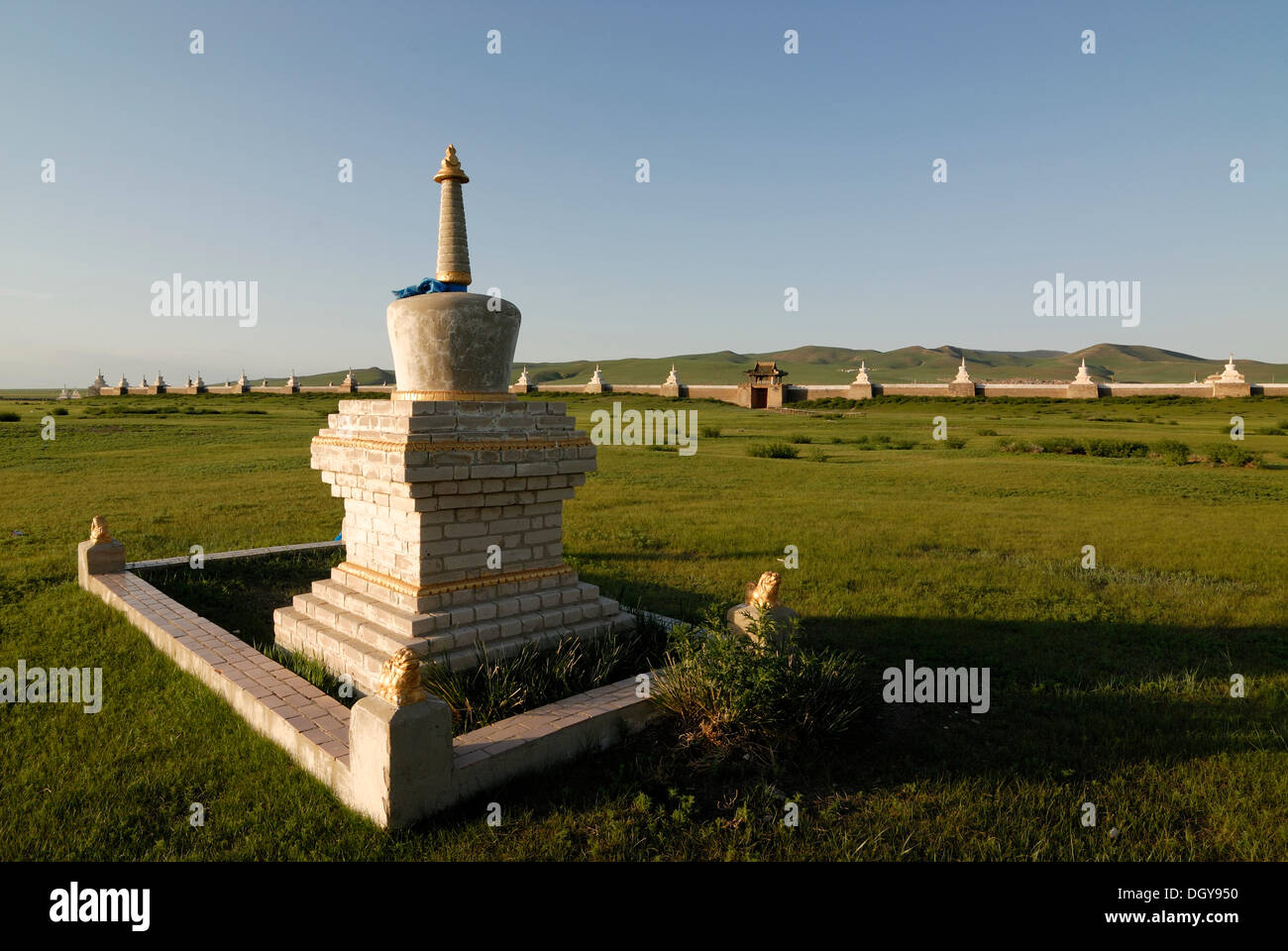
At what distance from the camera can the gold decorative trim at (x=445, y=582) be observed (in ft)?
23.9

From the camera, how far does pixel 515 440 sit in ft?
25.0

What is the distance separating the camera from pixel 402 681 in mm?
4797

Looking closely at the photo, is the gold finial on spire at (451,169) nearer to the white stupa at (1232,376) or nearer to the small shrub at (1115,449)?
the small shrub at (1115,449)

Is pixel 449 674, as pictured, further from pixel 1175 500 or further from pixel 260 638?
pixel 1175 500

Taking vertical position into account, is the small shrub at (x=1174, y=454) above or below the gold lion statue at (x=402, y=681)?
above

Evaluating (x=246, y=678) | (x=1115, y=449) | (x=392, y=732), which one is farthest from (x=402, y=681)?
(x=1115, y=449)

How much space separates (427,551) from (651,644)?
8.24ft

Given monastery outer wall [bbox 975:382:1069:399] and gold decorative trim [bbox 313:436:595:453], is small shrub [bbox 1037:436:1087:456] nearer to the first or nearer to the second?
gold decorative trim [bbox 313:436:595:453]

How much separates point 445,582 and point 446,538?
438 millimetres

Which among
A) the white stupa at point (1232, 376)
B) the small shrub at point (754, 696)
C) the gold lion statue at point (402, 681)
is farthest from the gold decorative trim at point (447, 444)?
the white stupa at point (1232, 376)

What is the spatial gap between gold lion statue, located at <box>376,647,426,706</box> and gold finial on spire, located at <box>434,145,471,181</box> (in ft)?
17.0

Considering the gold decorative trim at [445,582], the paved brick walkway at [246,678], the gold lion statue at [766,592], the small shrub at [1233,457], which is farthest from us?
the small shrub at [1233,457]

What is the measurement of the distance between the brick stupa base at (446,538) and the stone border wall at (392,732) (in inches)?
33.2
